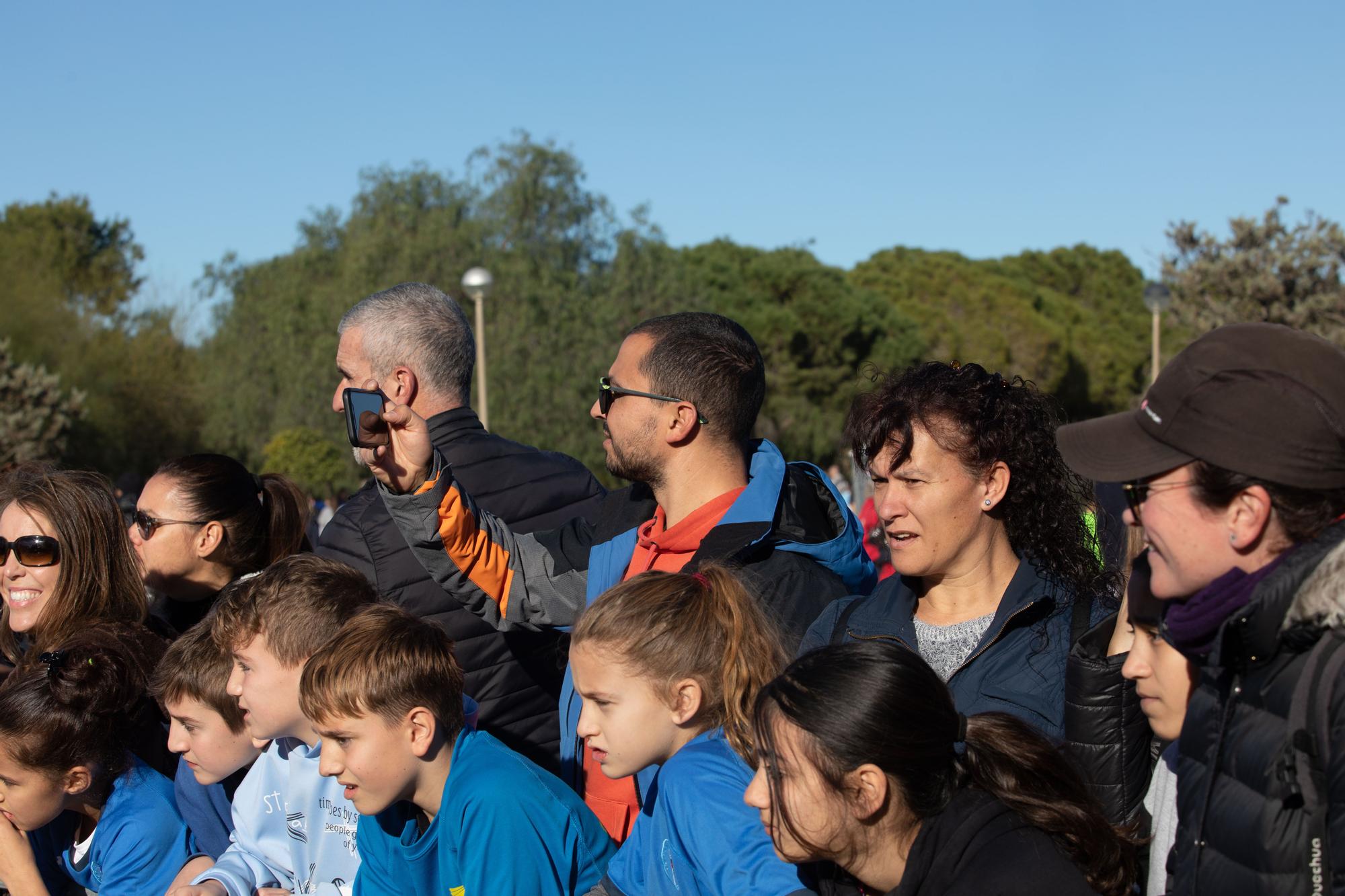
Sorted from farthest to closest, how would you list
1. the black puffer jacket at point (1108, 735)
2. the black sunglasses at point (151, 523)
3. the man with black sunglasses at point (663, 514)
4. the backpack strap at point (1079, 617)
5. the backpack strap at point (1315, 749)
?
the black sunglasses at point (151, 523) → the man with black sunglasses at point (663, 514) → the backpack strap at point (1079, 617) → the black puffer jacket at point (1108, 735) → the backpack strap at point (1315, 749)

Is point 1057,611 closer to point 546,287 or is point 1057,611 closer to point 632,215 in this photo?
point 546,287

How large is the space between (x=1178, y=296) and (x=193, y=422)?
27.4 m

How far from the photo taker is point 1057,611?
A: 2.71 m

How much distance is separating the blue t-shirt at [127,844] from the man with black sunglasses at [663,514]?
107 cm

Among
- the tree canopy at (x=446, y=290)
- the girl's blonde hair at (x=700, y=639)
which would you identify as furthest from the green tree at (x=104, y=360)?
the girl's blonde hair at (x=700, y=639)

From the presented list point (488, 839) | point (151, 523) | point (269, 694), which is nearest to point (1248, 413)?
point (488, 839)

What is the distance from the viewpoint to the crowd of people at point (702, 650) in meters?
1.82

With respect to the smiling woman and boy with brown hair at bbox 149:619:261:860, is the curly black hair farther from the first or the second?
the smiling woman

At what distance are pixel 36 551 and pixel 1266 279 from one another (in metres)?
27.0

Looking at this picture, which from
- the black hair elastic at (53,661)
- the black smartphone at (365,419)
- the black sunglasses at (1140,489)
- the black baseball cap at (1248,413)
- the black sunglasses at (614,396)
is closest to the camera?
the black baseball cap at (1248,413)

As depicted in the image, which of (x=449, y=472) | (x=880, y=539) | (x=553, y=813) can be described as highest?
(x=449, y=472)

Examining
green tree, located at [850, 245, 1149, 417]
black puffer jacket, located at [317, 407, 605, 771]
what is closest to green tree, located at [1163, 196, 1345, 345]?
green tree, located at [850, 245, 1149, 417]

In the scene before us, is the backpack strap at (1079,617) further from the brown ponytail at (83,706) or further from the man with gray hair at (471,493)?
the brown ponytail at (83,706)

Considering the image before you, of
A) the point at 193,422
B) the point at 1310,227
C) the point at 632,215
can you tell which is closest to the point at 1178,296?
the point at 1310,227
